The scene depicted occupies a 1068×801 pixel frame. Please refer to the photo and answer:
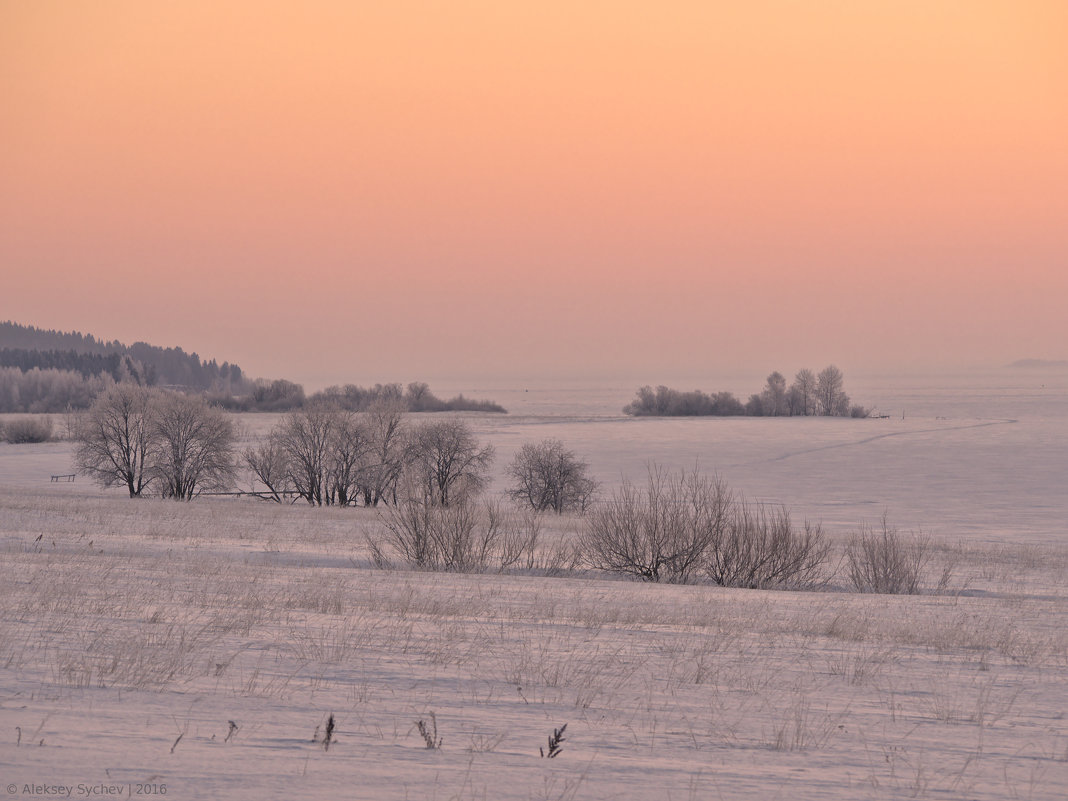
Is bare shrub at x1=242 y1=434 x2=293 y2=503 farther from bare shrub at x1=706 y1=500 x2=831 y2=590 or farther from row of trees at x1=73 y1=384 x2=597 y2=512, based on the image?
bare shrub at x1=706 y1=500 x2=831 y2=590

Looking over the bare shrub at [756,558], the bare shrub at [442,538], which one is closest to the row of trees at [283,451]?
the bare shrub at [442,538]

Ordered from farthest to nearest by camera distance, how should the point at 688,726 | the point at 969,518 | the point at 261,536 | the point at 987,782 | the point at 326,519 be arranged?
the point at 969,518, the point at 326,519, the point at 261,536, the point at 688,726, the point at 987,782

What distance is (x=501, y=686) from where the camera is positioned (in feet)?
24.2

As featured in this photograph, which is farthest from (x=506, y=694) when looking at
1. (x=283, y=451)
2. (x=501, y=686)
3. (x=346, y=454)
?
(x=283, y=451)

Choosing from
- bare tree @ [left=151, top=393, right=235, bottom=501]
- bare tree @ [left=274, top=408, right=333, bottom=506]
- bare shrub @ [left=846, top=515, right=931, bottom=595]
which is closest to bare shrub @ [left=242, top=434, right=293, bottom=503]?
bare tree @ [left=274, top=408, right=333, bottom=506]

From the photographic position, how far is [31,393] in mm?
197250

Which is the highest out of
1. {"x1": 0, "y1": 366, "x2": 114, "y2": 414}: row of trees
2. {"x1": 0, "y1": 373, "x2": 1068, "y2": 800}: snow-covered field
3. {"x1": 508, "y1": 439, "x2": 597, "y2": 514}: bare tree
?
{"x1": 0, "y1": 366, "x2": 114, "y2": 414}: row of trees

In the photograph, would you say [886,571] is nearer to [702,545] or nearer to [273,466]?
[702,545]

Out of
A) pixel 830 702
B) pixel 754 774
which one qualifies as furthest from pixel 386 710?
pixel 830 702

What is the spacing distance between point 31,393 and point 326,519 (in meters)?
193

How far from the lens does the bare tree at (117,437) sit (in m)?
62.5

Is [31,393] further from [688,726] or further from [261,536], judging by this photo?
[688,726]

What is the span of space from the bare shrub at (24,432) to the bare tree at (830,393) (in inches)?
5344

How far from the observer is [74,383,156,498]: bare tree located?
205 ft
